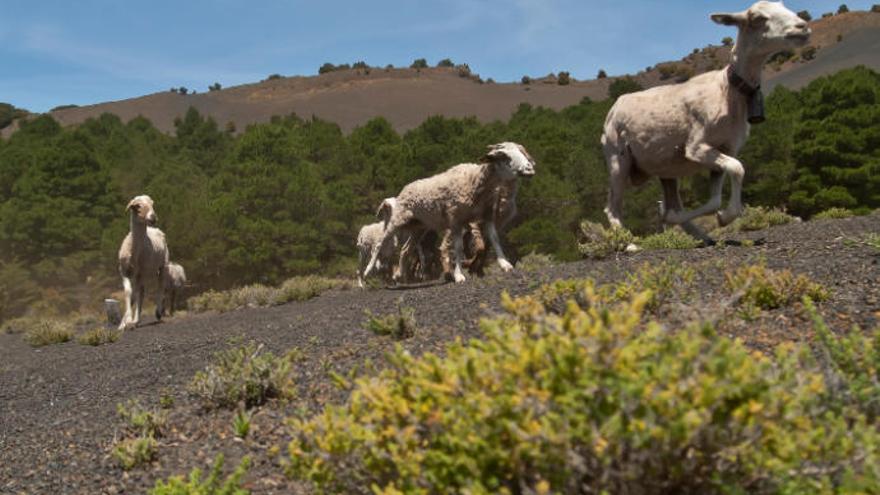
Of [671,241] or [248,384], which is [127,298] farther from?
[671,241]

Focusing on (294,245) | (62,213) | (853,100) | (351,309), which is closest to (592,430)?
(351,309)


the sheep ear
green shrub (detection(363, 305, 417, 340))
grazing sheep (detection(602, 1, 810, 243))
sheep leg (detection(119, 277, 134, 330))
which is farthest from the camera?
sheep leg (detection(119, 277, 134, 330))

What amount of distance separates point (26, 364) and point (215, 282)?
18884 millimetres

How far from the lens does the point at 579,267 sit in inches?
349

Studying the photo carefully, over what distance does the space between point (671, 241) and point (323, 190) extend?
22.4 meters

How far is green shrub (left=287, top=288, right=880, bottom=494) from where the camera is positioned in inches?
80.8

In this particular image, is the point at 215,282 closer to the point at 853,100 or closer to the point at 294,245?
the point at 294,245

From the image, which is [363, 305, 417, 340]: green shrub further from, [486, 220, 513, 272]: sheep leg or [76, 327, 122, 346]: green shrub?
[76, 327, 122, 346]: green shrub

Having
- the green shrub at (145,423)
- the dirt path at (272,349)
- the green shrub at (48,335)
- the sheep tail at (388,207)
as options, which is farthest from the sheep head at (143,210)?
the green shrub at (145,423)

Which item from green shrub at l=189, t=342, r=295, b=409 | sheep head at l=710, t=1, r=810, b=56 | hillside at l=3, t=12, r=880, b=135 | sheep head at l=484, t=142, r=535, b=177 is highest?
hillside at l=3, t=12, r=880, b=135

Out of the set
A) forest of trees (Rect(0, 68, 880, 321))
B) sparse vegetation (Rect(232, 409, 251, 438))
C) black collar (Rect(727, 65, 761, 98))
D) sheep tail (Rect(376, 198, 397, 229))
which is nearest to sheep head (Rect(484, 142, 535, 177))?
sheep tail (Rect(376, 198, 397, 229))

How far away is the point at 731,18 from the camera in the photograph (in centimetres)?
822

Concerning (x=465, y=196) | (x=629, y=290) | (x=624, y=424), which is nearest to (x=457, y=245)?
(x=465, y=196)

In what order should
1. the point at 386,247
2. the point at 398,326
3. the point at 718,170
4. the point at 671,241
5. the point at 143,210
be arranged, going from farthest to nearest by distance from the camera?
the point at 386,247 → the point at 143,210 → the point at 671,241 → the point at 718,170 → the point at 398,326
